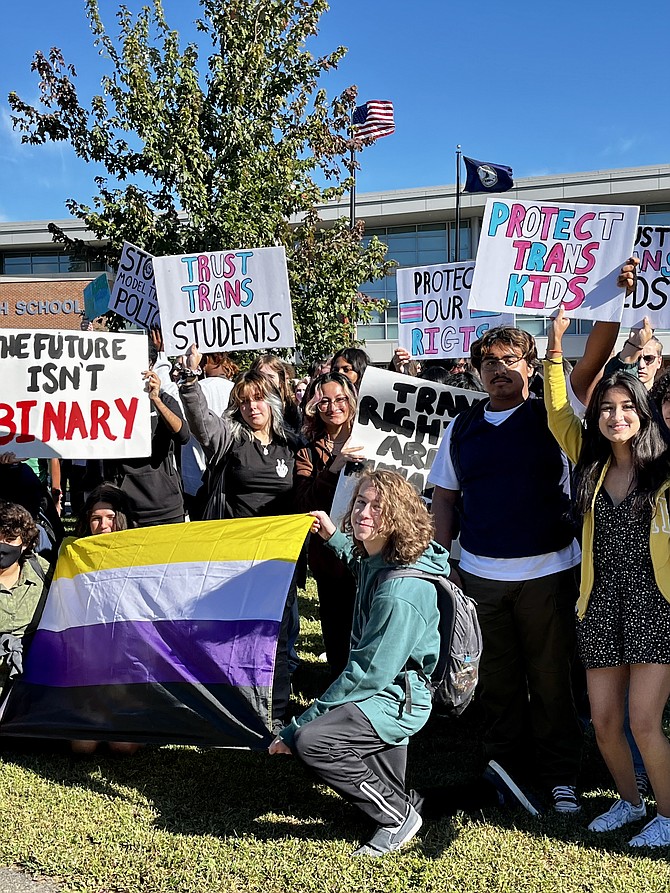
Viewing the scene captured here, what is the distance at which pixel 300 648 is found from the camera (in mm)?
6672

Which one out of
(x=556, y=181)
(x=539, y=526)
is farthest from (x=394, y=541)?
(x=556, y=181)

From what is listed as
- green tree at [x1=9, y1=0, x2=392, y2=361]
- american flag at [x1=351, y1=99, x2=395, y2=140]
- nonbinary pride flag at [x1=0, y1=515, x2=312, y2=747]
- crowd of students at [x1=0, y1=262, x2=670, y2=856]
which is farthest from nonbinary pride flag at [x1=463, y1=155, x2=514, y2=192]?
nonbinary pride flag at [x1=0, y1=515, x2=312, y2=747]

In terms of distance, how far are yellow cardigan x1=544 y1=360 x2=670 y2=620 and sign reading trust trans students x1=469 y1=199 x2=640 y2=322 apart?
4.16ft

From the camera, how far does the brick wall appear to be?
33719 mm

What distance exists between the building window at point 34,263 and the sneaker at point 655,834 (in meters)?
35.9

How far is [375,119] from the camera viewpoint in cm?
1969

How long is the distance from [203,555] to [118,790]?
1.17m

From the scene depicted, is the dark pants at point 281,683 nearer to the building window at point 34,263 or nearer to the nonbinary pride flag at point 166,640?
the nonbinary pride flag at point 166,640

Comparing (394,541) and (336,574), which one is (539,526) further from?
(336,574)

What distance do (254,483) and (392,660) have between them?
1861 millimetres

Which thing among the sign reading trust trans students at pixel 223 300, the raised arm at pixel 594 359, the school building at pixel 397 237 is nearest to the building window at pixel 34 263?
the school building at pixel 397 237

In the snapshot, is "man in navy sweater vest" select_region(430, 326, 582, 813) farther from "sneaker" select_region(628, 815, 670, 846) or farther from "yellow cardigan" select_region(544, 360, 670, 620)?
"sneaker" select_region(628, 815, 670, 846)

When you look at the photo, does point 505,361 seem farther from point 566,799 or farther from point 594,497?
point 566,799

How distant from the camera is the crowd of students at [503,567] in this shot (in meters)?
3.62
